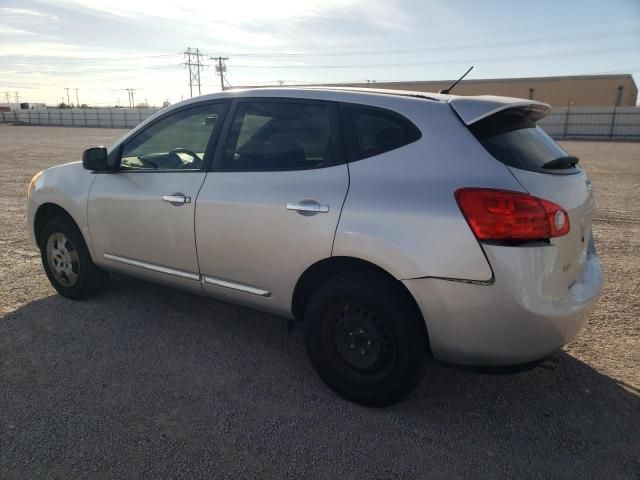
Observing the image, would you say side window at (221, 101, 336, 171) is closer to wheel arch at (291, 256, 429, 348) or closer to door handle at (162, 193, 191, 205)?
door handle at (162, 193, 191, 205)

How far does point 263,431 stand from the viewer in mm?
2670

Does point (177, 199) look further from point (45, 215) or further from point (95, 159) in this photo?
point (45, 215)

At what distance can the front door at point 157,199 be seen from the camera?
3482 millimetres

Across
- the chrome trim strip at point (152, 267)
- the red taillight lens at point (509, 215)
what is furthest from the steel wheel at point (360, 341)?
the chrome trim strip at point (152, 267)

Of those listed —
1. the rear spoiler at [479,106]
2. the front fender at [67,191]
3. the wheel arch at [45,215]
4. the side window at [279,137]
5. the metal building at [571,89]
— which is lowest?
the wheel arch at [45,215]

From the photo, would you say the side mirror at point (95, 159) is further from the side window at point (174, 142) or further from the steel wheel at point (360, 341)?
the steel wheel at point (360, 341)

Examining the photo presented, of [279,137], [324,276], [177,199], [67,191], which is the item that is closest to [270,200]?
[279,137]

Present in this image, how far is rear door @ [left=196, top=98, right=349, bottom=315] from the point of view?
2861 mm

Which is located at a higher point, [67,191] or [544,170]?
[544,170]

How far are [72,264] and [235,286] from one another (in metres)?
1.85

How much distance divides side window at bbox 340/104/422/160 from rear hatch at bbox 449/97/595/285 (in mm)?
294

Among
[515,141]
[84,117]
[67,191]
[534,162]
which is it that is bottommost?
[67,191]

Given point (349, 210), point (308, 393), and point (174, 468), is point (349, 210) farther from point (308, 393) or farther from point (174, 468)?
point (174, 468)

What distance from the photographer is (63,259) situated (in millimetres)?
4348
